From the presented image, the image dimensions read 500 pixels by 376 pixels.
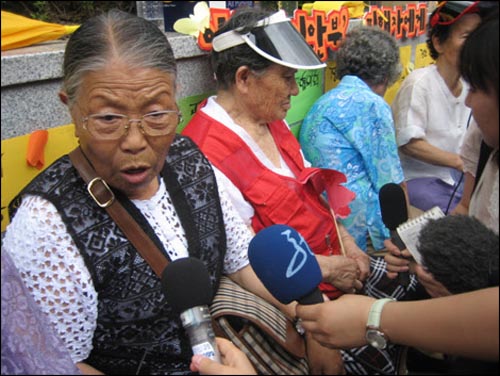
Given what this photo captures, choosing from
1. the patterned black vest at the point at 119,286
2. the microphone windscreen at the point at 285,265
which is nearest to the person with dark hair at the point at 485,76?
the microphone windscreen at the point at 285,265

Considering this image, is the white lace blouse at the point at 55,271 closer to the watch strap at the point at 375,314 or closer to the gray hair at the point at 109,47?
the gray hair at the point at 109,47

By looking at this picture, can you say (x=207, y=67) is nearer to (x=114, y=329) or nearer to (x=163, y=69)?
(x=163, y=69)

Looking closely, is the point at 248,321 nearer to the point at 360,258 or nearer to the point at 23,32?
the point at 360,258

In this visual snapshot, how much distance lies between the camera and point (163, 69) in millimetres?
1835

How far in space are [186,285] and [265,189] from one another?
1344 millimetres

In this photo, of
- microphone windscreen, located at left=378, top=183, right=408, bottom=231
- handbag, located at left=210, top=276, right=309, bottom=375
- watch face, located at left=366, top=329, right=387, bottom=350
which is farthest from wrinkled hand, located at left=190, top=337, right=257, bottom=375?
microphone windscreen, located at left=378, top=183, right=408, bottom=231

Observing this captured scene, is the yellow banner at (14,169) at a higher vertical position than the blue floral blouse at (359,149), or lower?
higher

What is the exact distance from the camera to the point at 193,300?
1334mm

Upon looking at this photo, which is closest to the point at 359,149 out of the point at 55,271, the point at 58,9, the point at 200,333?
the point at 55,271

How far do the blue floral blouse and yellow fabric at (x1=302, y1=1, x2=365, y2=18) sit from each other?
3.42ft

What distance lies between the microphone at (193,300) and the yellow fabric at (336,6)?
9.98ft

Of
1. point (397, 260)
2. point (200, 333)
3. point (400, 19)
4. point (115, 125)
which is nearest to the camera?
point (200, 333)

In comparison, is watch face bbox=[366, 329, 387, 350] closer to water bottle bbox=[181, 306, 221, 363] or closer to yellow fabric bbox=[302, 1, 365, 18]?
water bottle bbox=[181, 306, 221, 363]

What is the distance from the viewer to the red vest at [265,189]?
265cm
